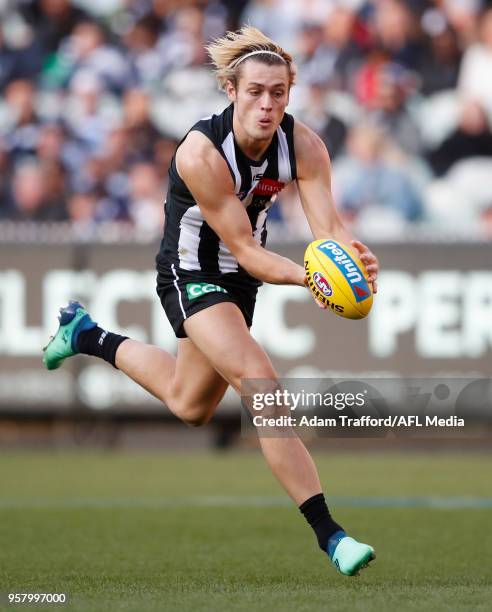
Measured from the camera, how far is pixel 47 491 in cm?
944

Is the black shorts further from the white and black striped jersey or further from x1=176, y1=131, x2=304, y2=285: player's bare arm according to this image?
x1=176, y1=131, x2=304, y2=285: player's bare arm

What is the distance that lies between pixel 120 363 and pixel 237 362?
4.40 feet

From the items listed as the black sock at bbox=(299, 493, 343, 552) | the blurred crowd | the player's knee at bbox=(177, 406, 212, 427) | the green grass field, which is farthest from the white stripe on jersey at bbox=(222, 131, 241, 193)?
the blurred crowd

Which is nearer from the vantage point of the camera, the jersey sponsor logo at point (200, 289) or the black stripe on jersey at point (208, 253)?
the jersey sponsor logo at point (200, 289)

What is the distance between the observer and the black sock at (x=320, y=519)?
5141 mm

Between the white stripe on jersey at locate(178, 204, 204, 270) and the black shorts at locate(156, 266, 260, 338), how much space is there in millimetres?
39

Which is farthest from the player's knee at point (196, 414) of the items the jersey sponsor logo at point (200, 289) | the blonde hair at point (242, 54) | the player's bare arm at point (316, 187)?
the blonde hair at point (242, 54)

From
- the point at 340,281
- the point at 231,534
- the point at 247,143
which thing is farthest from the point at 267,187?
the point at 231,534

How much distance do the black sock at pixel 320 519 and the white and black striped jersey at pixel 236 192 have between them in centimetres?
122

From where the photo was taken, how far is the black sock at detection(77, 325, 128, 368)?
6664mm

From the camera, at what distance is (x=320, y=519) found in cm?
518

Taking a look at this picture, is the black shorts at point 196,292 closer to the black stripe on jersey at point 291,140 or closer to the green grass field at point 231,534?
the black stripe on jersey at point 291,140

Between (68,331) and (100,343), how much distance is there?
0.22 metres

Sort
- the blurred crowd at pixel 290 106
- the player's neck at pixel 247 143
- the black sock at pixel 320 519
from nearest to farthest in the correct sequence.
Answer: the black sock at pixel 320 519
the player's neck at pixel 247 143
the blurred crowd at pixel 290 106
